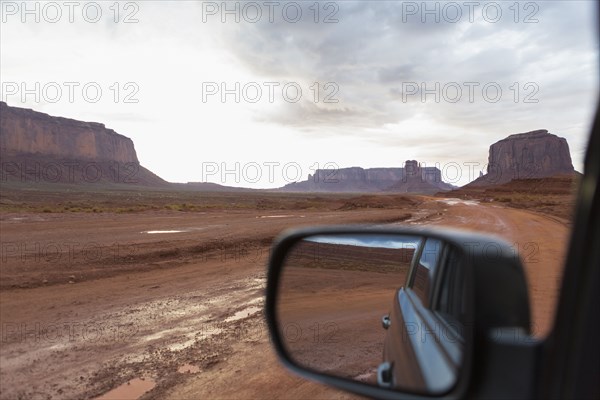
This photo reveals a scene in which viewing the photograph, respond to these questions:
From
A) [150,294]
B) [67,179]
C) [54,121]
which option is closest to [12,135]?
[54,121]

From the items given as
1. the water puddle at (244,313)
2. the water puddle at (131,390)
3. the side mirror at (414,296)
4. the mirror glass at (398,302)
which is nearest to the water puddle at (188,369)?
the water puddle at (131,390)

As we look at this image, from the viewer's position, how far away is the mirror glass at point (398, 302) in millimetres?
1624

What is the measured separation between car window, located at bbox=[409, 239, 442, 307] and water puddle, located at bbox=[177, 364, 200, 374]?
10.3 ft

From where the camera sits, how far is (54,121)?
17862cm

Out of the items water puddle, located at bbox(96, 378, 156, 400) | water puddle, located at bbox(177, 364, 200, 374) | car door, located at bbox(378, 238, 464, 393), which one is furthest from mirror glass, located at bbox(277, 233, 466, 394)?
water puddle, located at bbox(96, 378, 156, 400)

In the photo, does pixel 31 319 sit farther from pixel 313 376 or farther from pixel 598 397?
pixel 598 397

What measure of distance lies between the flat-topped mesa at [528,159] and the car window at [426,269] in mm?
113325

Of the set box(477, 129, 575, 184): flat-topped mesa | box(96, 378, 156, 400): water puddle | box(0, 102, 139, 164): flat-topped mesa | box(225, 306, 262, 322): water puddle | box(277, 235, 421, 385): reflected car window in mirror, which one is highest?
box(0, 102, 139, 164): flat-topped mesa

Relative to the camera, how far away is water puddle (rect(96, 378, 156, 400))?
423 cm

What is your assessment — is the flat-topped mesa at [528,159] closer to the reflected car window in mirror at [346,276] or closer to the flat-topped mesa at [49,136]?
the reflected car window in mirror at [346,276]

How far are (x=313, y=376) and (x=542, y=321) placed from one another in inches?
139

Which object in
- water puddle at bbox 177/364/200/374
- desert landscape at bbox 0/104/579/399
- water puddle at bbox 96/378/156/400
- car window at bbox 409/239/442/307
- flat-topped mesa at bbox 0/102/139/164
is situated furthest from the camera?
flat-topped mesa at bbox 0/102/139/164

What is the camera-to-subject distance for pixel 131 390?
14.3ft

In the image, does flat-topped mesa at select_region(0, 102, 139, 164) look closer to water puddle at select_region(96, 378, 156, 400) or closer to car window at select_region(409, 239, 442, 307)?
water puddle at select_region(96, 378, 156, 400)
